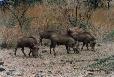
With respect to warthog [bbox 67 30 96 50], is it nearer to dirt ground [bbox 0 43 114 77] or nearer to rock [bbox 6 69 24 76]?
dirt ground [bbox 0 43 114 77]

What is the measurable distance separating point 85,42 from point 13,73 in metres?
5.23

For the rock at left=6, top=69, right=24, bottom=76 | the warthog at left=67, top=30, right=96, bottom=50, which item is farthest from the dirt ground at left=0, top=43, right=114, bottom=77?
the warthog at left=67, top=30, right=96, bottom=50

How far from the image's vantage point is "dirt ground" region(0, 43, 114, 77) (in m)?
14.2

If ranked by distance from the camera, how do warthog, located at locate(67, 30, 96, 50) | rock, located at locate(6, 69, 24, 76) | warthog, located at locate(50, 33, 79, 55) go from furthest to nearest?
warthog, located at locate(67, 30, 96, 50) < warthog, located at locate(50, 33, 79, 55) < rock, located at locate(6, 69, 24, 76)

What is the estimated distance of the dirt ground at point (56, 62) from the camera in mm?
14180

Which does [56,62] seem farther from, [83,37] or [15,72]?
[83,37]

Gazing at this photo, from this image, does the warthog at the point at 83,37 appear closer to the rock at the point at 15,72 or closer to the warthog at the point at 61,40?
the warthog at the point at 61,40

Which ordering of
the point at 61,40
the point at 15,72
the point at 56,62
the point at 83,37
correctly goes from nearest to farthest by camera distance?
the point at 15,72 → the point at 56,62 → the point at 61,40 → the point at 83,37

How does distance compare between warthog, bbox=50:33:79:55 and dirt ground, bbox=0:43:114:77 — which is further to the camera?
warthog, bbox=50:33:79:55

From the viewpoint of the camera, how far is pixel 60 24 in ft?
72.6

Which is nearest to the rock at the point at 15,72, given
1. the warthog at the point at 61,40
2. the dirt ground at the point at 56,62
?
the dirt ground at the point at 56,62

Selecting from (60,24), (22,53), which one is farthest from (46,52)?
(60,24)

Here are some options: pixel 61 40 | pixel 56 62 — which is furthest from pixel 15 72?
pixel 61 40

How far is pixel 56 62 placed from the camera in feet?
52.7
